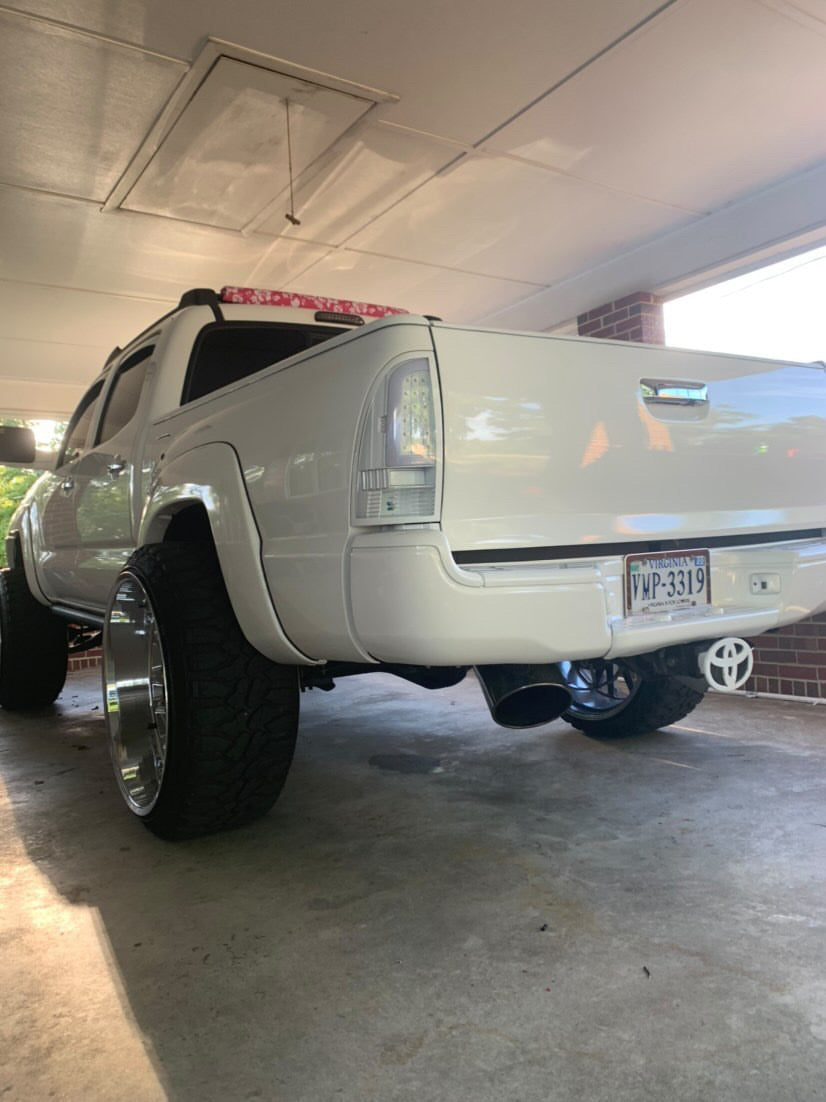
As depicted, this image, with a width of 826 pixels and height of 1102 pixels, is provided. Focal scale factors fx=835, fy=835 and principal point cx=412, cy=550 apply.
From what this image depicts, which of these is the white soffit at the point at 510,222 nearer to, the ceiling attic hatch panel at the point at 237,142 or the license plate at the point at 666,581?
the ceiling attic hatch panel at the point at 237,142

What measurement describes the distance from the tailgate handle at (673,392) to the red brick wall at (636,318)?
3734 millimetres

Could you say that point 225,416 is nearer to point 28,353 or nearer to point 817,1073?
point 817,1073

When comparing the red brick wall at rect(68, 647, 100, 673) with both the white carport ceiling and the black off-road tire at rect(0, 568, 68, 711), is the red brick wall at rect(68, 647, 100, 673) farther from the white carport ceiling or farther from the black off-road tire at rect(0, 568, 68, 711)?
the white carport ceiling

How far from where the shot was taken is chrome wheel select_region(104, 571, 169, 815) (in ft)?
9.95

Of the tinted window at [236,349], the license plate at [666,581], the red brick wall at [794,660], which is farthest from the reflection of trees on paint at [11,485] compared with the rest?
the license plate at [666,581]

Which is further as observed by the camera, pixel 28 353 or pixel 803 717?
pixel 28 353

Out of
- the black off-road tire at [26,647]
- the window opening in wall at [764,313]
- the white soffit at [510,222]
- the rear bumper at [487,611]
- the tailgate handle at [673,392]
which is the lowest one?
the black off-road tire at [26,647]

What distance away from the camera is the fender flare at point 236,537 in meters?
2.42

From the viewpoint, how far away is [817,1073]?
5.27 ft

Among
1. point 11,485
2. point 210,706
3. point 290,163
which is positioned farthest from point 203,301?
point 11,485

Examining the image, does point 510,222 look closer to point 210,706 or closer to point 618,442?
point 618,442

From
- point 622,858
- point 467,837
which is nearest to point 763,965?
point 622,858

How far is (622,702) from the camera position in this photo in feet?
13.6

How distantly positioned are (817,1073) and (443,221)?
4.86 metres
